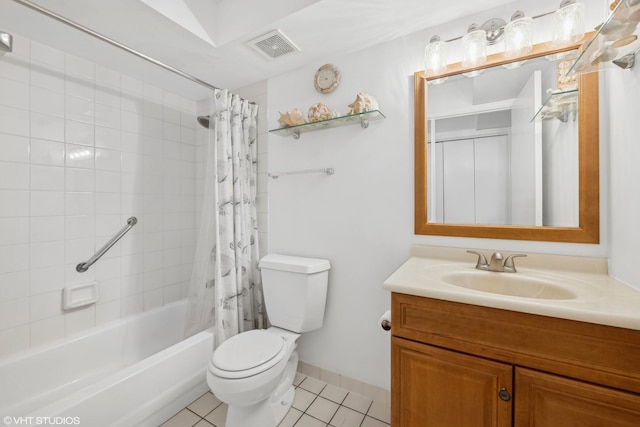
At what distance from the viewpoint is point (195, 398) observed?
155 cm

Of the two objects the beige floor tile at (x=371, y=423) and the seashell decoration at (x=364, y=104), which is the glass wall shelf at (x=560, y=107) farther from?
the beige floor tile at (x=371, y=423)

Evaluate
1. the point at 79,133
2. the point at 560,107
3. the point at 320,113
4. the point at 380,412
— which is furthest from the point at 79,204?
the point at 560,107

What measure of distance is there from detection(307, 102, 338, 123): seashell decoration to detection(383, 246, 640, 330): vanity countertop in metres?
0.92

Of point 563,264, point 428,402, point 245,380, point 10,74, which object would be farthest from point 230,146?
point 563,264

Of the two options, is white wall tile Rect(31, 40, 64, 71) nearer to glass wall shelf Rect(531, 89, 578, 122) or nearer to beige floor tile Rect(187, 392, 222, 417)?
beige floor tile Rect(187, 392, 222, 417)

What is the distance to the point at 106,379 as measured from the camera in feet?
3.83

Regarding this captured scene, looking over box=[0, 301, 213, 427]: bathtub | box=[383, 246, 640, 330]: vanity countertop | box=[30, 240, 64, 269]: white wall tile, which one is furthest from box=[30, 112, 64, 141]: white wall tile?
box=[383, 246, 640, 330]: vanity countertop

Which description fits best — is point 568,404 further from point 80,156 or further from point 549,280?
point 80,156

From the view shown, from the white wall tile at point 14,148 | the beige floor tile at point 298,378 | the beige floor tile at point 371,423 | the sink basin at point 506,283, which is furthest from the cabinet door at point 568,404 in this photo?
the white wall tile at point 14,148

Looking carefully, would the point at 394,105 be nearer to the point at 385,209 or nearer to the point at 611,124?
the point at 385,209

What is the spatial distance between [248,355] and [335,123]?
136cm

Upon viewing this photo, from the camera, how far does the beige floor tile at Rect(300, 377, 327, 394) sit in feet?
5.28

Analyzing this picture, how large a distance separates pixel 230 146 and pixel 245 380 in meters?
1.33

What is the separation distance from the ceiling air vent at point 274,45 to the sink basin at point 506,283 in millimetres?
1466
